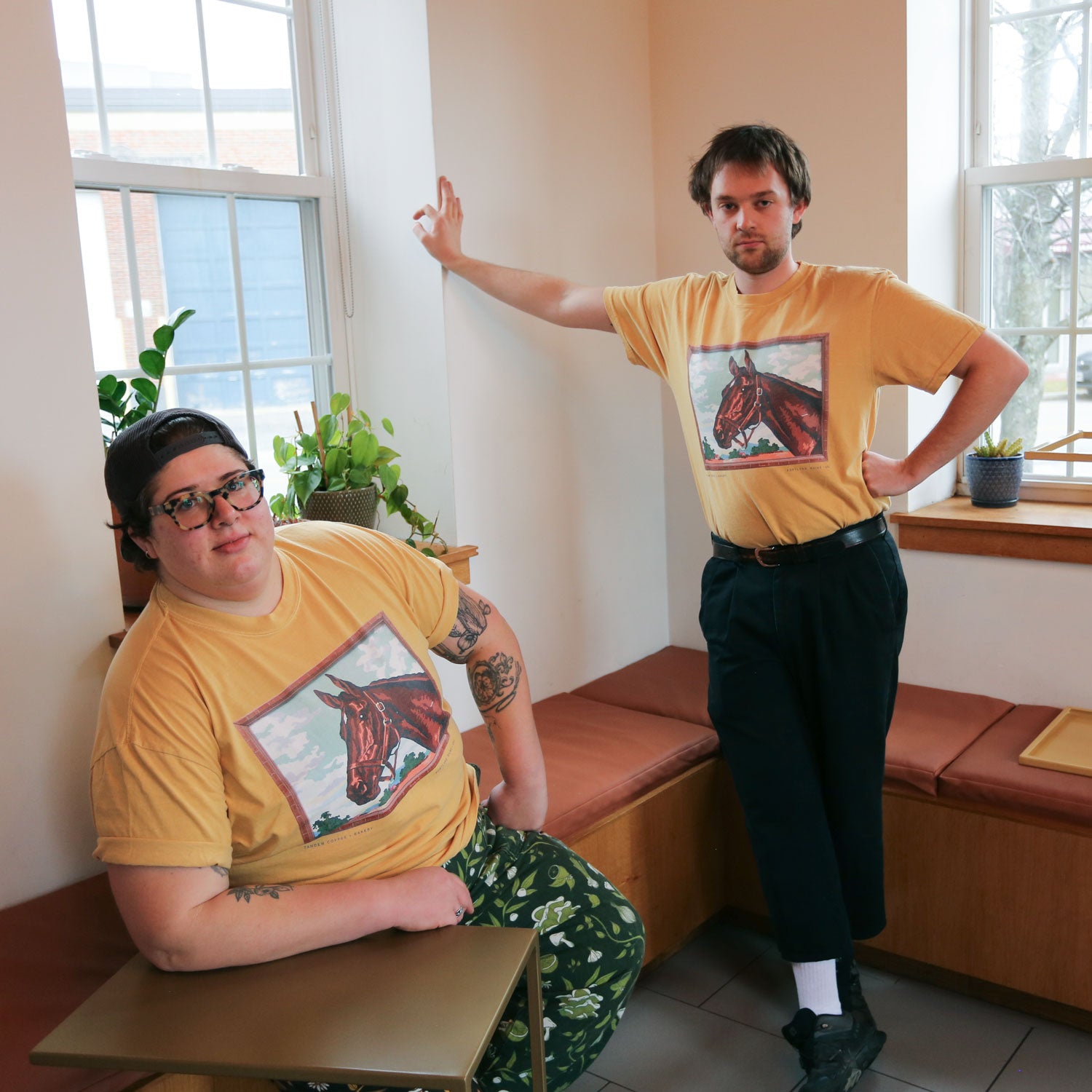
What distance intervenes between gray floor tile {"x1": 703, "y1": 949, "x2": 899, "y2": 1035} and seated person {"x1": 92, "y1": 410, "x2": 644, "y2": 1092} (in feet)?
2.27

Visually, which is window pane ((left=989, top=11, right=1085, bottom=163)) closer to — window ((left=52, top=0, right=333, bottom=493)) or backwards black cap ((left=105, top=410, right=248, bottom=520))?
window ((left=52, top=0, right=333, bottom=493))

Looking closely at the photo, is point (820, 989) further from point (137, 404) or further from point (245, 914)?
point (137, 404)

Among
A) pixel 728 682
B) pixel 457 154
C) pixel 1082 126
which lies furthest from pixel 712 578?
pixel 1082 126

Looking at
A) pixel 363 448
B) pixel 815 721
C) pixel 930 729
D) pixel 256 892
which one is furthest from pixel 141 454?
pixel 930 729

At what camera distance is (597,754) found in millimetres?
2551

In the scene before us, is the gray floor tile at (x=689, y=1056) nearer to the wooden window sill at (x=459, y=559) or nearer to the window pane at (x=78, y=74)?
the wooden window sill at (x=459, y=559)

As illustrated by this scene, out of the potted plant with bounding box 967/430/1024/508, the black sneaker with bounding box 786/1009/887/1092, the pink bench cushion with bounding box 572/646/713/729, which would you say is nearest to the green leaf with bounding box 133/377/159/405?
the pink bench cushion with bounding box 572/646/713/729

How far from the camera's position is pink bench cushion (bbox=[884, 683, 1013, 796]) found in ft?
7.93

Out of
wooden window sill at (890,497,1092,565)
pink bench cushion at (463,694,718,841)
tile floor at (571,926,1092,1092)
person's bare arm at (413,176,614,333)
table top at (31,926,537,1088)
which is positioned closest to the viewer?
table top at (31,926,537,1088)

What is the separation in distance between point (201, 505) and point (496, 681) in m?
0.63

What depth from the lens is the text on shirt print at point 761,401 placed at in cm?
215

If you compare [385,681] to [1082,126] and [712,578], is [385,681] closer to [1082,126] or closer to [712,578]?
[712,578]

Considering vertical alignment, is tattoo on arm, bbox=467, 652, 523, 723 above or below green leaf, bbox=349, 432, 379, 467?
below

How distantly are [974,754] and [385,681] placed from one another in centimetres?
140
